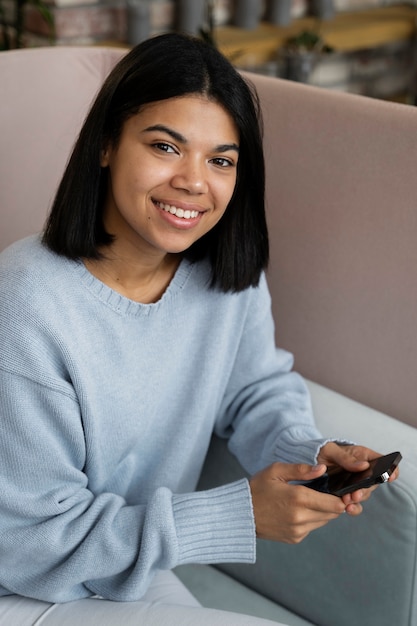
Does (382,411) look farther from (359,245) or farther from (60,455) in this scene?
(60,455)

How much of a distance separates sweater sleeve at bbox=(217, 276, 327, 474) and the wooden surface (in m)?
A: 1.68

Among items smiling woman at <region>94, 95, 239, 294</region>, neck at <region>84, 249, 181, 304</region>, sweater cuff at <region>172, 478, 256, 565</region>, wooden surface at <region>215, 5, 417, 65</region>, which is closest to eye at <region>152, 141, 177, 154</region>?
smiling woman at <region>94, 95, 239, 294</region>

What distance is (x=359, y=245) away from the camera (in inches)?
51.3

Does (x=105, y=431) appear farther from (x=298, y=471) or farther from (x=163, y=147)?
(x=163, y=147)

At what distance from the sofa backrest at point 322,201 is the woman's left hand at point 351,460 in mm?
190

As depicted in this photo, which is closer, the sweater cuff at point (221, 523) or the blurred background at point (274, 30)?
the sweater cuff at point (221, 523)

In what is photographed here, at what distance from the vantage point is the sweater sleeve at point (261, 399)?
49.3 inches

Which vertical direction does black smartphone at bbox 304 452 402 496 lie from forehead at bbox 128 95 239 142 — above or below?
below

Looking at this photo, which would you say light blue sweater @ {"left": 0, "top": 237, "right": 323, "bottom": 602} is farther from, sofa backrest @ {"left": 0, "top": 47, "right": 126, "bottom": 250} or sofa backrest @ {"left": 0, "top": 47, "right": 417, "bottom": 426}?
sofa backrest @ {"left": 0, "top": 47, "right": 126, "bottom": 250}

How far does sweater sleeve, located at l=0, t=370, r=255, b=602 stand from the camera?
1.01 meters

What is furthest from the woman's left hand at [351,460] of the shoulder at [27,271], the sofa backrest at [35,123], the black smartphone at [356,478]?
the sofa backrest at [35,123]

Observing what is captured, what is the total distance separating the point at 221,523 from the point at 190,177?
1.33ft

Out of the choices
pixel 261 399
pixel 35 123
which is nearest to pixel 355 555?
pixel 261 399

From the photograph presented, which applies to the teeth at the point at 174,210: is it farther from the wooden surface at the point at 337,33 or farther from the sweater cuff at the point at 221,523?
the wooden surface at the point at 337,33
